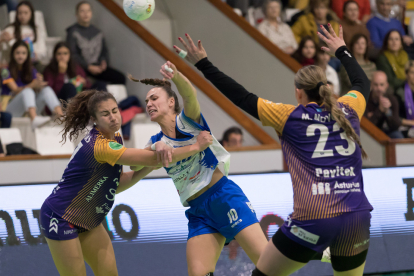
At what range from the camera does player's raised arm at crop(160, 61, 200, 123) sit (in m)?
2.92

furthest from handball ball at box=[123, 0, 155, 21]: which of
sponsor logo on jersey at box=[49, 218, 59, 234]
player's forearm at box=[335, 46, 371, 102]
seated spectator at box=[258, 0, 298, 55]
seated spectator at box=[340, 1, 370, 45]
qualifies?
seated spectator at box=[340, 1, 370, 45]

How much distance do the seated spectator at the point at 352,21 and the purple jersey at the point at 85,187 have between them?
6.05m

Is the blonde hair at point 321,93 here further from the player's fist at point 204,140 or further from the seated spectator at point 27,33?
the seated spectator at point 27,33

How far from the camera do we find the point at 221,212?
10.6ft

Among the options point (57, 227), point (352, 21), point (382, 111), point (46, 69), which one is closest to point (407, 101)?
point (382, 111)

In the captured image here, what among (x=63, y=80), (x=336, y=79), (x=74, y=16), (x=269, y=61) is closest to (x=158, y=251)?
(x=63, y=80)

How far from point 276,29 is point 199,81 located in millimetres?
2132

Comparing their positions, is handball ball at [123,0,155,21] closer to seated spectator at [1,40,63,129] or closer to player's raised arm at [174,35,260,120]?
player's raised arm at [174,35,260,120]

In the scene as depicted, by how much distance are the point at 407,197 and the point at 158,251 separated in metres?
2.50

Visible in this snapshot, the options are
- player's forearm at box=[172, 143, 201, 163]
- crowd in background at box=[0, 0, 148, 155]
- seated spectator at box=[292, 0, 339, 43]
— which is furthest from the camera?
seated spectator at box=[292, 0, 339, 43]

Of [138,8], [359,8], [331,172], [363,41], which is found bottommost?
[363,41]

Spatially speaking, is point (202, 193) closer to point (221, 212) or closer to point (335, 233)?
point (221, 212)

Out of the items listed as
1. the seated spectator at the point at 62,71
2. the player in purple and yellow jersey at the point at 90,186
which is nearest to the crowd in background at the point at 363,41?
the seated spectator at the point at 62,71

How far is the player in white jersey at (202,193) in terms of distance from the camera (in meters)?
3.14
